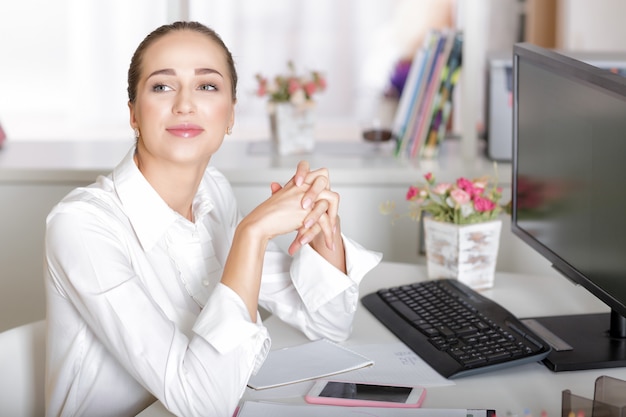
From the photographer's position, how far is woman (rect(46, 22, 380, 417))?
1.29 m

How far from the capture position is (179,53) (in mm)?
1509

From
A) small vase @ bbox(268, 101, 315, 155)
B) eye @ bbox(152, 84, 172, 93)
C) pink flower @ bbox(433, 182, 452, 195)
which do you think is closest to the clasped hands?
eye @ bbox(152, 84, 172, 93)

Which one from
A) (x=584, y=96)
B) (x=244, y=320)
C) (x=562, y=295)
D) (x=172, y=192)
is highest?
(x=584, y=96)

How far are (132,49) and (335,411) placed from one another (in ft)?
14.7

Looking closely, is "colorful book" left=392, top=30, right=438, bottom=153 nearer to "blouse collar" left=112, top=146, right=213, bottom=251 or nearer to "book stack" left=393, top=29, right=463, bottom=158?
"book stack" left=393, top=29, right=463, bottom=158

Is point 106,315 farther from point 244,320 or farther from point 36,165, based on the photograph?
point 36,165

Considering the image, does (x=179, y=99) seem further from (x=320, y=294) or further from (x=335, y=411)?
(x=335, y=411)

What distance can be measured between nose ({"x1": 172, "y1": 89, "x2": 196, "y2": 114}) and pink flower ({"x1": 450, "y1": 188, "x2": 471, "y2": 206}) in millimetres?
584

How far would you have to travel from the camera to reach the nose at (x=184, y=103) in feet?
4.87

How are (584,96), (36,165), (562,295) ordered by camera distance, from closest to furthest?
(584,96) → (562,295) → (36,165)

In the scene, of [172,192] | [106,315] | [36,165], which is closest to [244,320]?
[106,315]

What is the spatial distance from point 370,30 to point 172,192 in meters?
4.13

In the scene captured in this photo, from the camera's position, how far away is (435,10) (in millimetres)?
5582

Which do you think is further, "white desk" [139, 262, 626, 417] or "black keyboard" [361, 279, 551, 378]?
"black keyboard" [361, 279, 551, 378]
